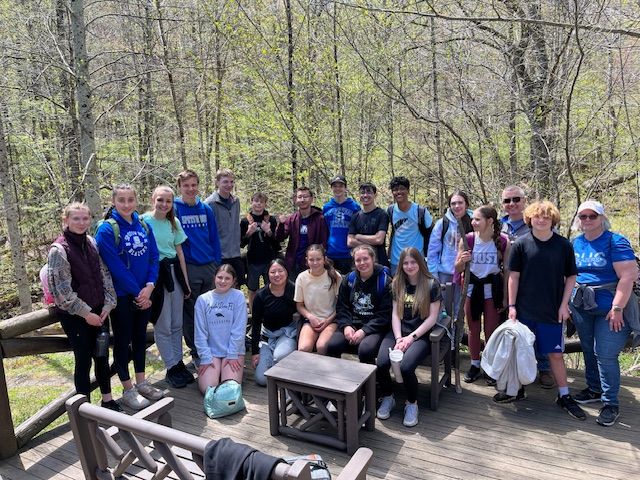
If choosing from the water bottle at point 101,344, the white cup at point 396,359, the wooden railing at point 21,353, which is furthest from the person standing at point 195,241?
the white cup at point 396,359

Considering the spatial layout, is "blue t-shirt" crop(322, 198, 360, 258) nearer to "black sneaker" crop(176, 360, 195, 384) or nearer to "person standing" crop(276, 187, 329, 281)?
"person standing" crop(276, 187, 329, 281)

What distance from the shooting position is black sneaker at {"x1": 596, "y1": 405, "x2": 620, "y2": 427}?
3.37 metres

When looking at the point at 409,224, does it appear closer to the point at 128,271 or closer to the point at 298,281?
the point at 298,281

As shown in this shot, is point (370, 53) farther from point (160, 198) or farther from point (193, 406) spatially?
point (193, 406)

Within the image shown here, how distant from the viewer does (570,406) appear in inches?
140

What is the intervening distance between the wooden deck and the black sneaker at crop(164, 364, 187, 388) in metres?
0.24

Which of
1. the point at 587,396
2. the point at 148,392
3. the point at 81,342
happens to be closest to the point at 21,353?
the point at 81,342

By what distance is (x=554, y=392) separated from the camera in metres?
3.92

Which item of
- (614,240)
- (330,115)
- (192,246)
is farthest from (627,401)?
(330,115)

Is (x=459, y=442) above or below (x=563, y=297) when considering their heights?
below

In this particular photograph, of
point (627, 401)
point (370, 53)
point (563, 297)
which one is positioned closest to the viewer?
point (563, 297)

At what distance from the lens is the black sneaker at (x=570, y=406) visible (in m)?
3.47

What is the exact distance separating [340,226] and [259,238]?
87cm

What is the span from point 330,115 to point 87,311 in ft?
18.0
